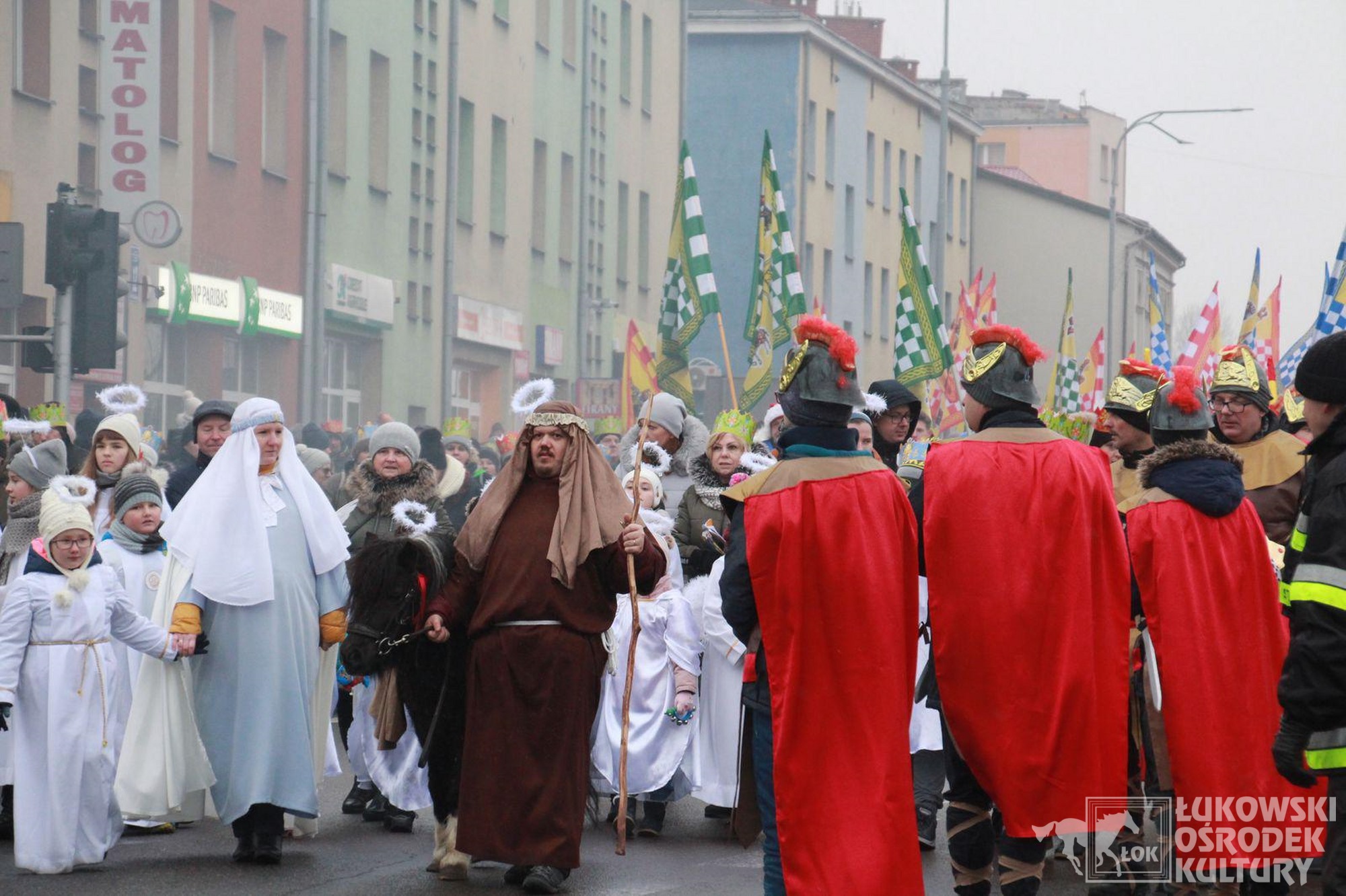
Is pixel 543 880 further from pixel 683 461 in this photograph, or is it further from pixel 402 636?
pixel 683 461

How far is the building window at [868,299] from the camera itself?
5422 cm

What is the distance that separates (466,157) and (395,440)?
74.4 feet

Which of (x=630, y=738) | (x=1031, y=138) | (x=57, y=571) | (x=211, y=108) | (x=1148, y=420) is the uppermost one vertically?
(x=1031, y=138)

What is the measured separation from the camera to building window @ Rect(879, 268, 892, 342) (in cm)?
5553

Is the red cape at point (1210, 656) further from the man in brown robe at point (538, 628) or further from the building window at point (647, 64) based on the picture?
the building window at point (647, 64)

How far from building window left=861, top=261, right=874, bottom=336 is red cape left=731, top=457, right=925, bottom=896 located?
47783mm

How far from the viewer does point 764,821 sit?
6738mm

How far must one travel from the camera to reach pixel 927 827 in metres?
9.16

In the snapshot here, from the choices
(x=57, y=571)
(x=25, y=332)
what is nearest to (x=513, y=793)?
(x=57, y=571)

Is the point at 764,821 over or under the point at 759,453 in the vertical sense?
under

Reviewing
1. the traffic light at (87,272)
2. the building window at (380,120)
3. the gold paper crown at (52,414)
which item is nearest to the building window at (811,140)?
the building window at (380,120)

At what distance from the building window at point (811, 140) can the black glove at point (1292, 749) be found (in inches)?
1710

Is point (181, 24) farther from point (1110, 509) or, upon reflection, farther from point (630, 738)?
point (1110, 509)

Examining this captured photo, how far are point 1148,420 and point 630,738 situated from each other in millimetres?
3051
